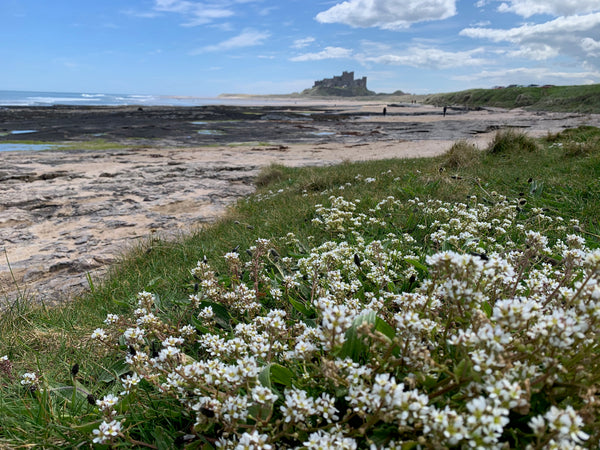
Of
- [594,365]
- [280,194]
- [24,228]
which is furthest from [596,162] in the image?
[24,228]

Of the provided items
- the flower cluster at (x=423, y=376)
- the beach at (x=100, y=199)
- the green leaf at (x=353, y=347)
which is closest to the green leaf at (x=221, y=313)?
the flower cluster at (x=423, y=376)

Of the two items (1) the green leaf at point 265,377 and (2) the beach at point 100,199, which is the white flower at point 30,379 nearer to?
(1) the green leaf at point 265,377

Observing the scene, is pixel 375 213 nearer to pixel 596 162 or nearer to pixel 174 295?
pixel 174 295

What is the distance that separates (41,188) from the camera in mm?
9234

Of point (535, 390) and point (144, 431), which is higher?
point (535, 390)

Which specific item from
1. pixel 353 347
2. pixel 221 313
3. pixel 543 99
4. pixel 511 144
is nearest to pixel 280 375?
pixel 353 347

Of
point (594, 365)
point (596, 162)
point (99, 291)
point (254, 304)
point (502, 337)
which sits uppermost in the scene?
point (596, 162)

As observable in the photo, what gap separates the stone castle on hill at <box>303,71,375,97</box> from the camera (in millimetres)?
176000

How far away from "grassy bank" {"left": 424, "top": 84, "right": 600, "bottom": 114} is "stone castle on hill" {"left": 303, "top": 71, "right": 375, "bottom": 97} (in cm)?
9274

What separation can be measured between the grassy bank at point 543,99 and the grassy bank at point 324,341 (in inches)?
1713

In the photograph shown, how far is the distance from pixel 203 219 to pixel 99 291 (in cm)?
330

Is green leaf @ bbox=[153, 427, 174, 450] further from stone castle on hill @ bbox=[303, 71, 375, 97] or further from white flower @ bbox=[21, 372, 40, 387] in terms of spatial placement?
stone castle on hill @ bbox=[303, 71, 375, 97]

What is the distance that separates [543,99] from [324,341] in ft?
212

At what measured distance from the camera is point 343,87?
7082 inches
